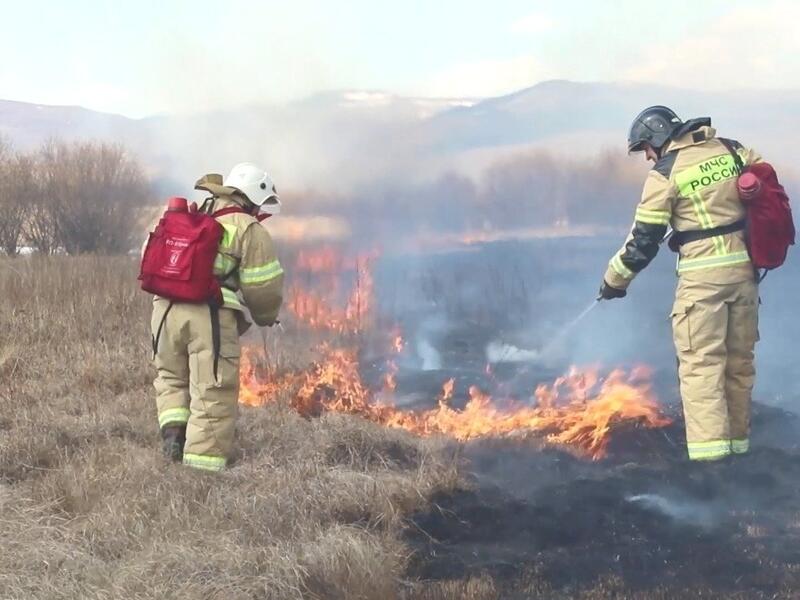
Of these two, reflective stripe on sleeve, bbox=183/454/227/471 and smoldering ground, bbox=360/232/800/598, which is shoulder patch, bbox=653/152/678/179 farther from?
reflective stripe on sleeve, bbox=183/454/227/471

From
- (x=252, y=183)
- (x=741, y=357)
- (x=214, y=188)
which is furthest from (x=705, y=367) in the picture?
(x=214, y=188)

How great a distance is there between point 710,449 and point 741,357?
0.65 m

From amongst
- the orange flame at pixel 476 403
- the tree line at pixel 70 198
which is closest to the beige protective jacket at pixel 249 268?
the orange flame at pixel 476 403

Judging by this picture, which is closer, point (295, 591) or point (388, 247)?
point (295, 591)

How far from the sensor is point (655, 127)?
17.5 ft

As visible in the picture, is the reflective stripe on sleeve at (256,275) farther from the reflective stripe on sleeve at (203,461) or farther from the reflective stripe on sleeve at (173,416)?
the reflective stripe on sleeve at (203,461)

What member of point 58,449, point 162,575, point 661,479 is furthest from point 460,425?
point 162,575

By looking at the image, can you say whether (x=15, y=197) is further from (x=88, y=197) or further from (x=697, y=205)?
(x=697, y=205)

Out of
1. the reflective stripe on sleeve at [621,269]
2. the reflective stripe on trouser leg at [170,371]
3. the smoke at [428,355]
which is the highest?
the reflective stripe on sleeve at [621,269]

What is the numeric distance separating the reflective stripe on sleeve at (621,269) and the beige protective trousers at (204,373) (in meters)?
2.50

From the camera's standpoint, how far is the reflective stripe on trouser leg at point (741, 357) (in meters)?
5.22

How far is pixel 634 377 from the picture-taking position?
312 inches

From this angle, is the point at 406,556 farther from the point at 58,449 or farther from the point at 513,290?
the point at 513,290

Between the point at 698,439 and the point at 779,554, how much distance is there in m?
1.29
